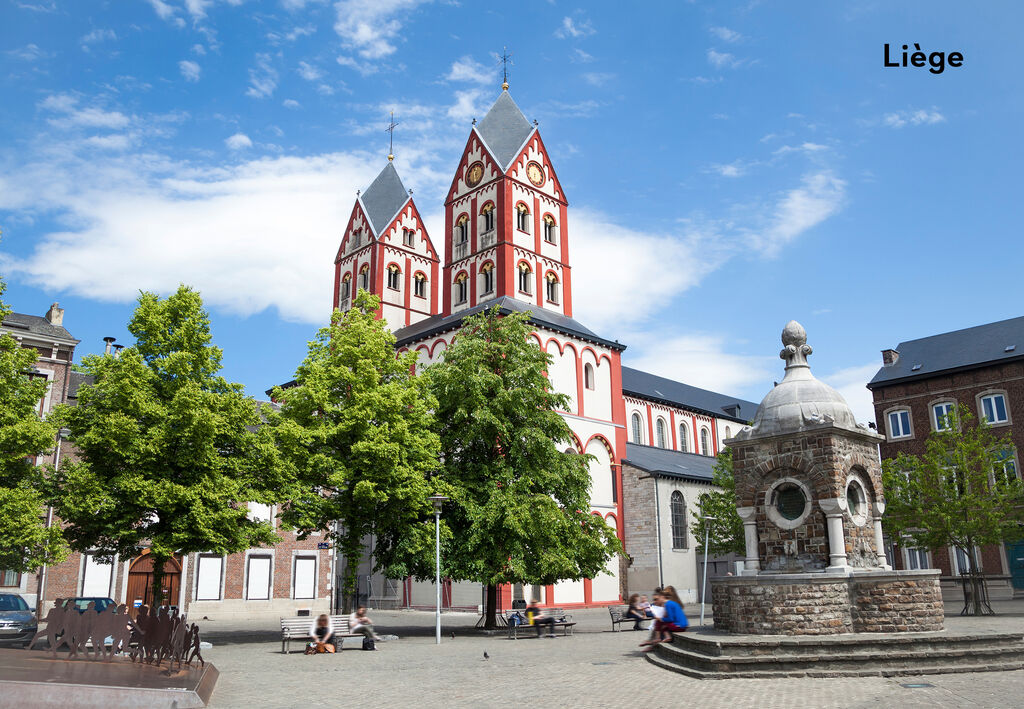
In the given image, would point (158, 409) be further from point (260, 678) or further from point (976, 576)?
point (976, 576)

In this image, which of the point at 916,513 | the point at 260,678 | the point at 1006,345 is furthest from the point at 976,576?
the point at 260,678

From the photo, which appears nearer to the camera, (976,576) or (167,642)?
(167,642)

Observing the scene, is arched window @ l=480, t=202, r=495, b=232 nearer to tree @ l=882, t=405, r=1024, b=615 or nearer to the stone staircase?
tree @ l=882, t=405, r=1024, b=615

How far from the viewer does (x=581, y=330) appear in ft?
146

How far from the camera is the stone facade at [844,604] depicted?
15195mm

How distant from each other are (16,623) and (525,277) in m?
31.6

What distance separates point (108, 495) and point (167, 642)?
8.47 meters

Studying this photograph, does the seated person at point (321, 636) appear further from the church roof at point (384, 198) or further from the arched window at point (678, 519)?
the church roof at point (384, 198)

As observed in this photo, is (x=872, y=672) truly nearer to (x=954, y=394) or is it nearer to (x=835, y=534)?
(x=835, y=534)

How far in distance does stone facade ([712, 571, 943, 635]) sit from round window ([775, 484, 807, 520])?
69.6 inches

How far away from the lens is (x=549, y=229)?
48.4 m

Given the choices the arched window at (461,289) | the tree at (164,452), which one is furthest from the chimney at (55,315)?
the arched window at (461,289)

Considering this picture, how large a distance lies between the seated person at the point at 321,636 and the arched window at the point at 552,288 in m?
30.5

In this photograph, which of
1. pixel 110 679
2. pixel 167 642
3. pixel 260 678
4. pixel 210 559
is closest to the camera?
pixel 110 679
